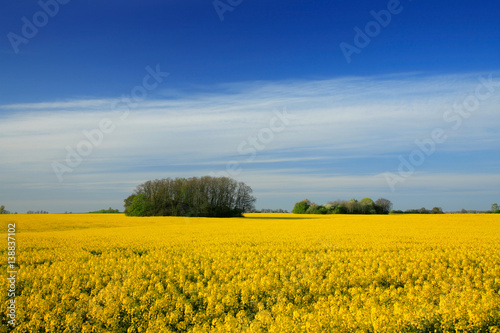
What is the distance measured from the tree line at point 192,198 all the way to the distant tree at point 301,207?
72.2 ft

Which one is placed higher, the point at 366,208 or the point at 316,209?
the point at 366,208

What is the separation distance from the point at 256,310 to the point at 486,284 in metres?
8.50

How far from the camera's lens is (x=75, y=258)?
52.3ft

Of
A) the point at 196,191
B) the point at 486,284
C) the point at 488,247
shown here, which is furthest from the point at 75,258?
the point at 196,191

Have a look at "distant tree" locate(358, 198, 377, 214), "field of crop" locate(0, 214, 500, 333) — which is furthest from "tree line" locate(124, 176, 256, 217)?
"field of crop" locate(0, 214, 500, 333)

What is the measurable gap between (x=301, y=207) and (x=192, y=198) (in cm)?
3516

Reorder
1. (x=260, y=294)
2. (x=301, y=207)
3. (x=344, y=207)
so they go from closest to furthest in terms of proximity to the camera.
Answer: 1. (x=260, y=294)
2. (x=344, y=207)
3. (x=301, y=207)

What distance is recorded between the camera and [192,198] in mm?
72062

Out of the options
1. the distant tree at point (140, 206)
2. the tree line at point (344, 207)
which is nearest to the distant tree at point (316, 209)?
the tree line at point (344, 207)

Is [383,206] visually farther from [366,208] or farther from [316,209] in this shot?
[316,209]

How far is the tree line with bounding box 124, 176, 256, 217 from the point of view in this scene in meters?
70.6

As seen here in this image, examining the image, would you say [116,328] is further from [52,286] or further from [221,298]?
[52,286]

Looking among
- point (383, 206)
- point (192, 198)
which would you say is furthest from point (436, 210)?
point (192, 198)

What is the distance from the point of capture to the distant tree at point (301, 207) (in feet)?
306
